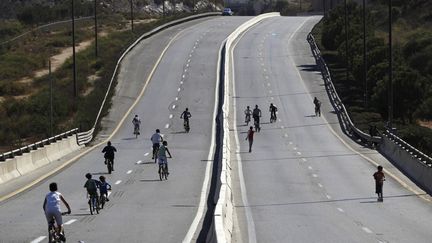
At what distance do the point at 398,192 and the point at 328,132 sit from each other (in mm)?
25109

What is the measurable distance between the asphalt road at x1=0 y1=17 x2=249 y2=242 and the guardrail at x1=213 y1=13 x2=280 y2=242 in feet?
3.38

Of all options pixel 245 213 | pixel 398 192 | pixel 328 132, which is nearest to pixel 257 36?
pixel 328 132

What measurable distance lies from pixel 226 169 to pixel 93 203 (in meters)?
7.77

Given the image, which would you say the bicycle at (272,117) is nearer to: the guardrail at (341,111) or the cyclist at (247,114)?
the cyclist at (247,114)

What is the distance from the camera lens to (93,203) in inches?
1022

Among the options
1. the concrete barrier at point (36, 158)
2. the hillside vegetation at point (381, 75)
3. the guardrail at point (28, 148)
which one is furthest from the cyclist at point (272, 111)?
the guardrail at point (28, 148)

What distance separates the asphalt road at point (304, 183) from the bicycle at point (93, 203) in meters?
4.01

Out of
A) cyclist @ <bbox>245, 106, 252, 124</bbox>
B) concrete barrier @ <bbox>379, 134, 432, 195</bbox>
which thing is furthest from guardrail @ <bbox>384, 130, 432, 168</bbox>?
cyclist @ <bbox>245, 106, 252, 124</bbox>

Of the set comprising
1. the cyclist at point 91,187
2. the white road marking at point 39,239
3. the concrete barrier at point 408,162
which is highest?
the cyclist at point 91,187

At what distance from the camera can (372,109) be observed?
240ft

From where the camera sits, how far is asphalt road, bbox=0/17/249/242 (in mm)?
22625

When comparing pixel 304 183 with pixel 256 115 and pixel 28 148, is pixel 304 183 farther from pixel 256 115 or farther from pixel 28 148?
pixel 256 115

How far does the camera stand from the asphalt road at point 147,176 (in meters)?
22.6

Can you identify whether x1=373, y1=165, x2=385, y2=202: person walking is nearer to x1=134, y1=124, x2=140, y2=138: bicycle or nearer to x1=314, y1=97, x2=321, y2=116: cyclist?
x1=134, y1=124, x2=140, y2=138: bicycle
